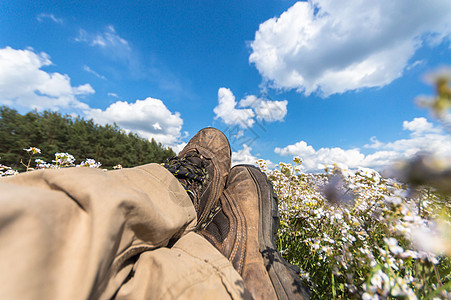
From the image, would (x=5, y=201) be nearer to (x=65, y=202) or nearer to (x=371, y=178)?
(x=65, y=202)

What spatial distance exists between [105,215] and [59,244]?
6.6 inches

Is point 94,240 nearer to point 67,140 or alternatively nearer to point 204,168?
point 204,168

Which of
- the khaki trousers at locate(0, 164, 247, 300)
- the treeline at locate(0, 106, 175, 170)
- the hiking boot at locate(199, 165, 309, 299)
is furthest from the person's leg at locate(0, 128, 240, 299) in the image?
the treeline at locate(0, 106, 175, 170)

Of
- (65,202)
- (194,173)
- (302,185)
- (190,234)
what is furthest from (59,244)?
(302,185)

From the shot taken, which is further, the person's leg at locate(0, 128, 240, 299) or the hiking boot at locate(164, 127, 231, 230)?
the hiking boot at locate(164, 127, 231, 230)

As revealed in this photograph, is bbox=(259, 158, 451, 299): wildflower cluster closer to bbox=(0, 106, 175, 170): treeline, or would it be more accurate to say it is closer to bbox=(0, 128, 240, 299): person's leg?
bbox=(0, 128, 240, 299): person's leg

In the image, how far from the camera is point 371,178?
1.19 meters

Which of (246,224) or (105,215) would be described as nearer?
(105,215)

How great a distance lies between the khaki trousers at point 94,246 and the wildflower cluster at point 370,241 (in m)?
0.66

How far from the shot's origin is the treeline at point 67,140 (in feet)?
38.2

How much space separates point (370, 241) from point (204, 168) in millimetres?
1731

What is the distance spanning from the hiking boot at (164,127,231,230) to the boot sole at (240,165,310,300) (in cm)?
47

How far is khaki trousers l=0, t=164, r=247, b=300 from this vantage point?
0.61m

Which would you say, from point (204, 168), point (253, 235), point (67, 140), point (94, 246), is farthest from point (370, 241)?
point (67, 140)
